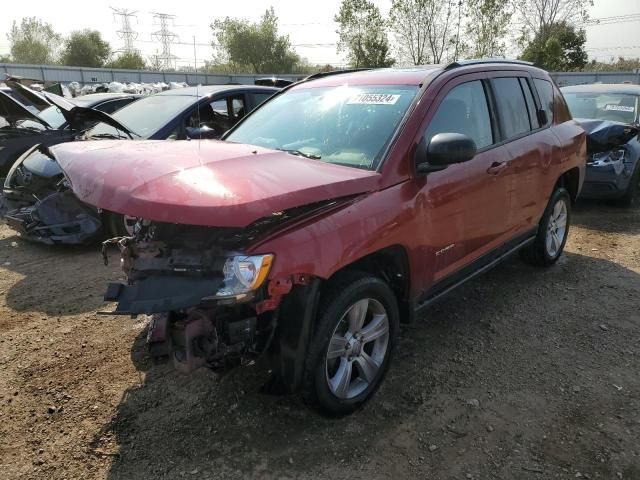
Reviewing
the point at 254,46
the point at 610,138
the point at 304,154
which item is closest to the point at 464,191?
the point at 304,154

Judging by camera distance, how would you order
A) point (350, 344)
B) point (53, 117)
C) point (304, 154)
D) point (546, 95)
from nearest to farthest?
1. point (350, 344)
2. point (304, 154)
3. point (546, 95)
4. point (53, 117)

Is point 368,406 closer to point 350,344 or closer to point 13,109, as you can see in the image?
point 350,344

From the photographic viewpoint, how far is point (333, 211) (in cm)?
257

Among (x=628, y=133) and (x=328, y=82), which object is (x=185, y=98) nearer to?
(x=328, y=82)

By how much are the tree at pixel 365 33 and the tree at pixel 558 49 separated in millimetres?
10507

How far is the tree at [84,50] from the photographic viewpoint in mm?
56188

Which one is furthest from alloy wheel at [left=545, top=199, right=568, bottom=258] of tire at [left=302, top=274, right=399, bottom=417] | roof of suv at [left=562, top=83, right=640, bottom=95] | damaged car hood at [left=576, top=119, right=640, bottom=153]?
roof of suv at [left=562, top=83, right=640, bottom=95]

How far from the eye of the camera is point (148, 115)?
6.22 metres

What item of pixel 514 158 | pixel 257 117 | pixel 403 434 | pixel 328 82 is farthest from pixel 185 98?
pixel 403 434

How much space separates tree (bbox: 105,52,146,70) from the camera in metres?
56.7

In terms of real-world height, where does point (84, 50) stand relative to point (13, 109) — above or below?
above

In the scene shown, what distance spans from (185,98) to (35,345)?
3.77 meters

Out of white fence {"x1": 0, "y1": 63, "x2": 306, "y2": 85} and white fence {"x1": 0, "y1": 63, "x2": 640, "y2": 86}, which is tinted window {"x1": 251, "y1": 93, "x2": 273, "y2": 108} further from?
white fence {"x1": 0, "y1": 63, "x2": 306, "y2": 85}

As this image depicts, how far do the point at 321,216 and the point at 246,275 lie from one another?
50 cm
